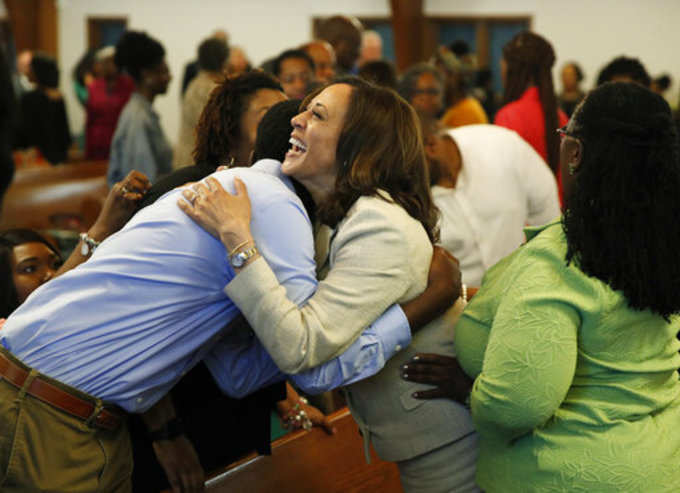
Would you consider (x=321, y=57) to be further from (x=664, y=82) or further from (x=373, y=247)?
(x=664, y=82)

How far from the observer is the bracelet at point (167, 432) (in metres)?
1.84

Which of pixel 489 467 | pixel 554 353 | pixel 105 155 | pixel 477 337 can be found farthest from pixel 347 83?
pixel 105 155

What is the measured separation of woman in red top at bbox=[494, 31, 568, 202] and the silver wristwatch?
2569 mm

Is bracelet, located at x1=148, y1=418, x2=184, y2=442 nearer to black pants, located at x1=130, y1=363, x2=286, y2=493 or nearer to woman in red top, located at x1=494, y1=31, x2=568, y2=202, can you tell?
black pants, located at x1=130, y1=363, x2=286, y2=493

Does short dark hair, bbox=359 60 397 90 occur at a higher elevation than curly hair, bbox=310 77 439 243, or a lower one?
lower

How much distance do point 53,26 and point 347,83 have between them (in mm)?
13197

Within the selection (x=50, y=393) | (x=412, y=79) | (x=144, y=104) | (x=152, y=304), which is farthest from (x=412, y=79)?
(x=50, y=393)

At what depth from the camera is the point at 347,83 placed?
6.15ft

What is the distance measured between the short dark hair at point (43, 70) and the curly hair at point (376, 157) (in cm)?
655

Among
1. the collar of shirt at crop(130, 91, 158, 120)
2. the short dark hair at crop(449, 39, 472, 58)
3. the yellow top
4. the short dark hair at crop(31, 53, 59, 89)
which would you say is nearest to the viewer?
the collar of shirt at crop(130, 91, 158, 120)

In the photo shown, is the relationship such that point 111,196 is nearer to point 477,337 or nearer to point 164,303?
point 164,303

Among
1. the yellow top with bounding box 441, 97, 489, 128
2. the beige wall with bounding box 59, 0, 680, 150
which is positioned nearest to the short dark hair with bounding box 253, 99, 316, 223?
the yellow top with bounding box 441, 97, 489, 128

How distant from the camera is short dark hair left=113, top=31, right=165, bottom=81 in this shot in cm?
454

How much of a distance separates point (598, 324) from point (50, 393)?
107 centimetres
